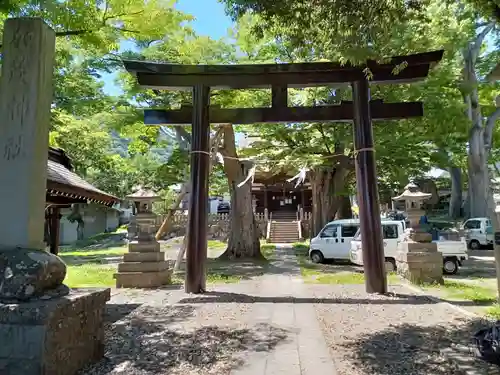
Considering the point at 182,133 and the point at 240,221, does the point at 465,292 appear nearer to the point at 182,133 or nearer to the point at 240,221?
the point at 240,221

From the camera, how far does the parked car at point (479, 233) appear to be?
21.3 metres

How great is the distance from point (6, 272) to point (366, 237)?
20.5 ft

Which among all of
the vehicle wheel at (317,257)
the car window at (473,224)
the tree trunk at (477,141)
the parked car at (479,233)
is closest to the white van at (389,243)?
the vehicle wheel at (317,257)

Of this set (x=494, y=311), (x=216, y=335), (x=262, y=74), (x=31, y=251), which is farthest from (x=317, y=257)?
(x=31, y=251)

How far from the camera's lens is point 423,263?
980 centimetres

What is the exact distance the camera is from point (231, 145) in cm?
1578

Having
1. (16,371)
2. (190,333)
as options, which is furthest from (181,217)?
(16,371)

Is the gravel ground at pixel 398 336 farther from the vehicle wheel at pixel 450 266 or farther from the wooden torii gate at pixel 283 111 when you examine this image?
the vehicle wheel at pixel 450 266

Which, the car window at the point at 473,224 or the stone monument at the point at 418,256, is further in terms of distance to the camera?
the car window at the point at 473,224

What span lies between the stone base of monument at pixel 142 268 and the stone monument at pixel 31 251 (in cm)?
523

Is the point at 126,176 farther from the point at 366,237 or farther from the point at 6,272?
the point at 6,272

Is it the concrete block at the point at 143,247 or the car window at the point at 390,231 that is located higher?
the car window at the point at 390,231

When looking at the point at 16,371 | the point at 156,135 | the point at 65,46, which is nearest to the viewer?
the point at 16,371

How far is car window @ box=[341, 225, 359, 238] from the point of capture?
15297mm
